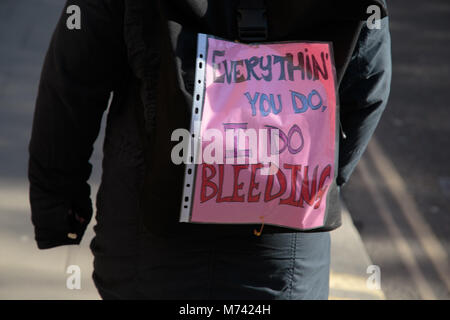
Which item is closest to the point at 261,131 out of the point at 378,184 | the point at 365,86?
the point at 365,86

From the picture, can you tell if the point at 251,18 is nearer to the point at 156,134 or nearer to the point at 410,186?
the point at 156,134

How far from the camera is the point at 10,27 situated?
20.4 feet

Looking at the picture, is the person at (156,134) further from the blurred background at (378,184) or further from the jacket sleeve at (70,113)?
the blurred background at (378,184)

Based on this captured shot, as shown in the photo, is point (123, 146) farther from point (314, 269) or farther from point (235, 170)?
point (314, 269)

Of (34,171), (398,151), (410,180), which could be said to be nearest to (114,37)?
(34,171)

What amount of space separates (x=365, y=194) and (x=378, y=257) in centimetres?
81

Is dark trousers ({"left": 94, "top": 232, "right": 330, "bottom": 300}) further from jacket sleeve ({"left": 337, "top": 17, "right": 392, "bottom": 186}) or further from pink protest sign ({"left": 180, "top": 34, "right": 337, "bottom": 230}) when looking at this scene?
jacket sleeve ({"left": 337, "top": 17, "right": 392, "bottom": 186})

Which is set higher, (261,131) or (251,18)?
(251,18)

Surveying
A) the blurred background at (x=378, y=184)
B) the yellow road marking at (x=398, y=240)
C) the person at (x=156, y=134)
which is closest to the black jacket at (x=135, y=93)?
the person at (x=156, y=134)

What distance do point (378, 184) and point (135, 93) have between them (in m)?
3.68

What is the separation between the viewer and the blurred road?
13.3ft

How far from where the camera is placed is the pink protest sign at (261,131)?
1.46m

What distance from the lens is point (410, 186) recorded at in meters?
4.96

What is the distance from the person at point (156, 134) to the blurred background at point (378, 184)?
5.56 feet
